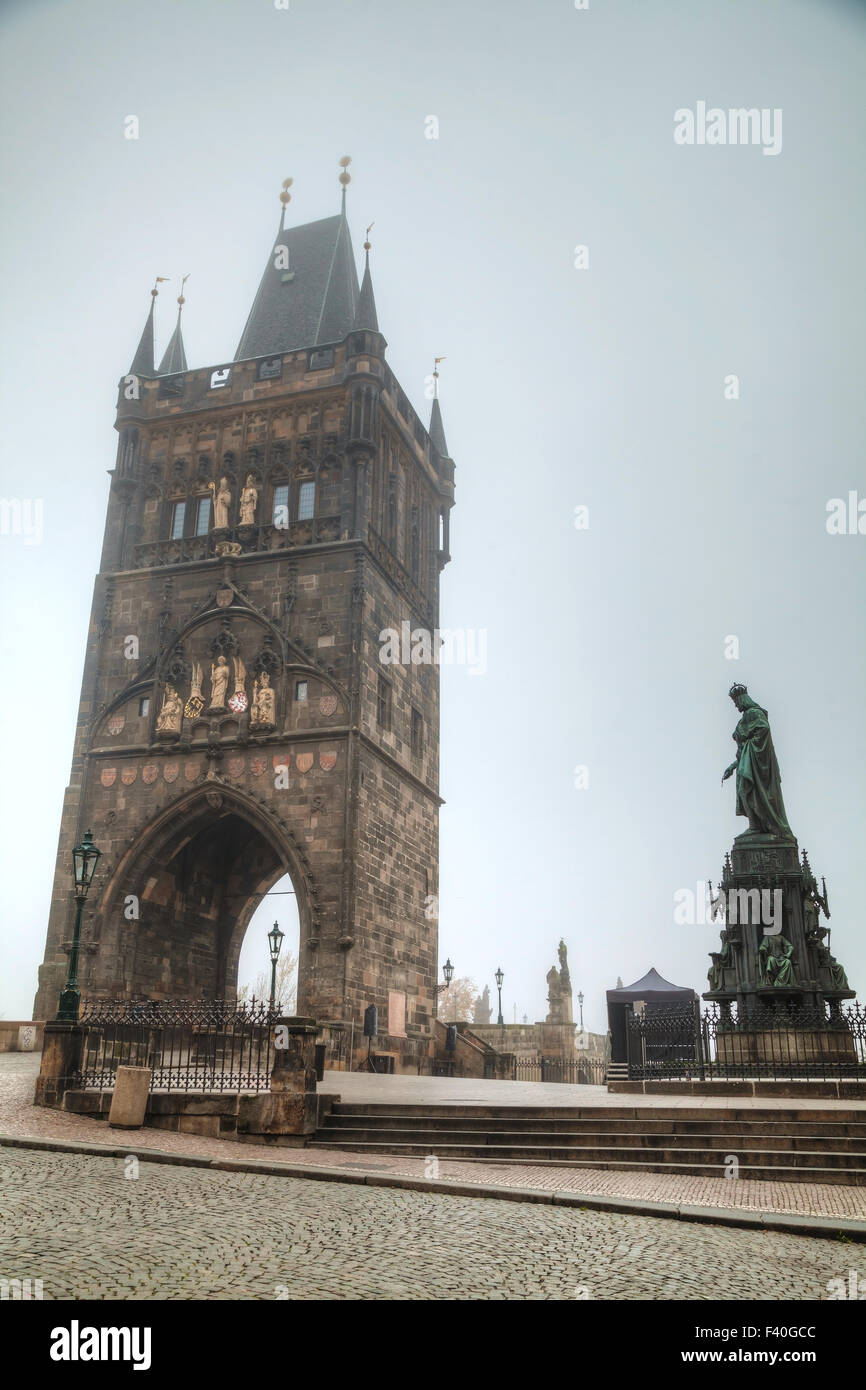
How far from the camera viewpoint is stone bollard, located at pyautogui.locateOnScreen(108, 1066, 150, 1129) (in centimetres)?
1312

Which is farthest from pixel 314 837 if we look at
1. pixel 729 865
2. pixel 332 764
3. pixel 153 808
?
pixel 729 865

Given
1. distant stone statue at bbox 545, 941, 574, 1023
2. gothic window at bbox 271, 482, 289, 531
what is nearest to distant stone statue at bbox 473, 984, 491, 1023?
distant stone statue at bbox 545, 941, 574, 1023

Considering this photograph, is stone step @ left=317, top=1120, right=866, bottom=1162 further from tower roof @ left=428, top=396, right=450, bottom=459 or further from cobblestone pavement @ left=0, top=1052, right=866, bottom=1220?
tower roof @ left=428, top=396, right=450, bottom=459

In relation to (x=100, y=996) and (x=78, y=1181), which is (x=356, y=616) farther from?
(x=78, y=1181)

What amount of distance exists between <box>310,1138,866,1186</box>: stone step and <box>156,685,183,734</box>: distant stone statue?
1790cm

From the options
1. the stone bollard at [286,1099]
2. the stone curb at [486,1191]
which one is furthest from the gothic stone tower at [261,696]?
the stone curb at [486,1191]

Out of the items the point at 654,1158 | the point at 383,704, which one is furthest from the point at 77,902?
the point at 383,704

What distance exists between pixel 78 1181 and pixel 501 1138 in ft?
16.3

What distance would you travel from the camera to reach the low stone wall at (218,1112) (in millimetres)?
12570

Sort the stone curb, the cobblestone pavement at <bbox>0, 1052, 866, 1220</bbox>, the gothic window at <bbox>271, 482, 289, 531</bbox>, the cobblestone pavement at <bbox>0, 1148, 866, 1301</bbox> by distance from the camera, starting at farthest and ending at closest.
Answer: the gothic window at <bbox>271, 482, 289, 531</bbox> → the cobblestone pavement at <bbox>0, 1052, 866, 1220</bbox> → the stone curb → the cobblestone pavement at <bbox>0, 1148, 866, 1301</bbox>

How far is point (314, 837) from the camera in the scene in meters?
27.0

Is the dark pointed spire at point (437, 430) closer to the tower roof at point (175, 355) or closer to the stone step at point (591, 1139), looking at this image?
the tower roof at point (175, 355)

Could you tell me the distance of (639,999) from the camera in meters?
30.5

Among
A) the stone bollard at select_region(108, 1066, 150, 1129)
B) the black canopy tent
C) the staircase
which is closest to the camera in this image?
the staircase
